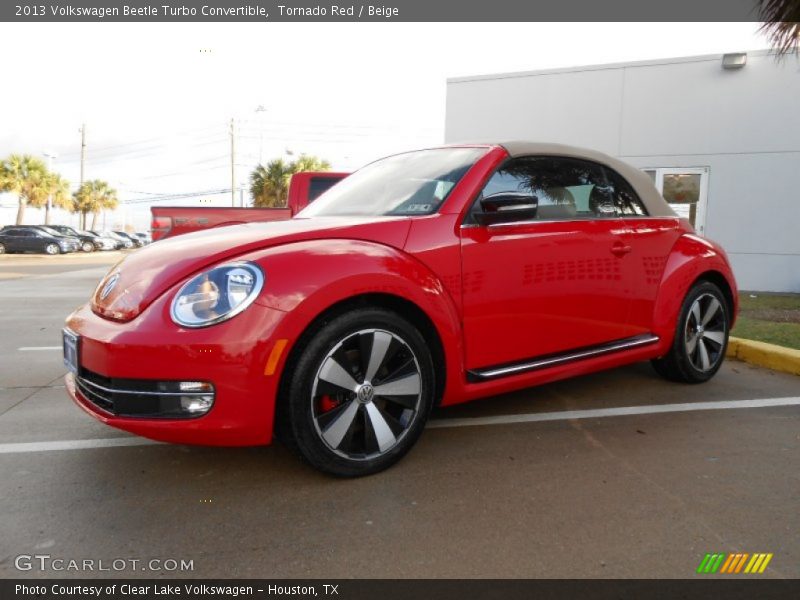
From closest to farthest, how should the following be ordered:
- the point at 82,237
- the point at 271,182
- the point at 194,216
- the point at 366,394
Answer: the point at 366,394
the point at 194,216
the point at 271,182
the point at 82,237

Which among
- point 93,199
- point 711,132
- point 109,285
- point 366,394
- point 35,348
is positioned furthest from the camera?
point 93,199

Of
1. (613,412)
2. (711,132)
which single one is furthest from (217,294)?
(711,132)

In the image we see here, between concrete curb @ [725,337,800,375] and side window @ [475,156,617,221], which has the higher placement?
side window @ [475,156,617,221]

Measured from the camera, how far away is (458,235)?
9.49 ft

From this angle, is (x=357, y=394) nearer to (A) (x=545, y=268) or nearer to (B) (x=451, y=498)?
(B) (x=451, y=498)

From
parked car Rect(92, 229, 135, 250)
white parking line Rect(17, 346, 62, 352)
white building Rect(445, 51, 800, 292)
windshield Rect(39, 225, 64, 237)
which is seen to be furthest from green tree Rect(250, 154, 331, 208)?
white parking line Rect(17, 346, 62, 352)

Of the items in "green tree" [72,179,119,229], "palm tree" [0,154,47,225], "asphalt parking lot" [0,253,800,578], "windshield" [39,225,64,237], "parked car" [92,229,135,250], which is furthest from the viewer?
"green tree" [72,179,119,229]

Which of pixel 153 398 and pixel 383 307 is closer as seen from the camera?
pixel 153 398

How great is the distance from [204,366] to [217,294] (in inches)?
11.5

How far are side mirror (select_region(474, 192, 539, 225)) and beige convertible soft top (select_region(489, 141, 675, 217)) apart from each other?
0.50 metres

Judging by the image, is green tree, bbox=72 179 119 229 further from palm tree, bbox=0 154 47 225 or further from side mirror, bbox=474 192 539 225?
side mirror, bbox=474 192 539 225

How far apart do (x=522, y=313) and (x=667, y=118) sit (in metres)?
10.1

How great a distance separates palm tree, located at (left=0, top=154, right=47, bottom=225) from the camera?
4344 cm

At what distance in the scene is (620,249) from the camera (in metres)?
3.53
